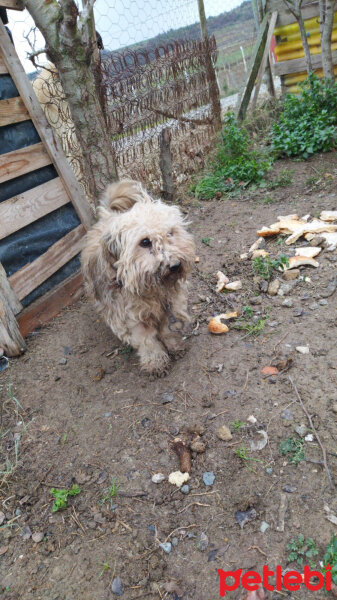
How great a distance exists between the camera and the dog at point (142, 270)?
268 cm

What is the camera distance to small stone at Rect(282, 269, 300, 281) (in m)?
3.72

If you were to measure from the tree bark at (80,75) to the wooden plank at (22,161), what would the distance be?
1.45 feet

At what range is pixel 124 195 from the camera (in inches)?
129

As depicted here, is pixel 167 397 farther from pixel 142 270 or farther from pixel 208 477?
pixel 142 270

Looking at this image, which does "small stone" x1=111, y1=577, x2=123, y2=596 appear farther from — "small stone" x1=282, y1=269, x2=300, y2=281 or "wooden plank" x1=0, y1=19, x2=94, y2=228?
"wooden plank" x1=0, y1=19, x2=94, y2=228

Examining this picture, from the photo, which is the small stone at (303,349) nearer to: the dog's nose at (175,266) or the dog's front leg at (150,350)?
the dog's front leg at (150,350)

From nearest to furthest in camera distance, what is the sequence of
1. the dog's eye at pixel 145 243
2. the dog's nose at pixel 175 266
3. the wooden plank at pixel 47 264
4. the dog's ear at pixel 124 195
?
the dog's nose at pixel 175 266
the dog's eye at pixel 145 243
the dog's ear at pixel 124 195
the wooden plank at pixel 47 264

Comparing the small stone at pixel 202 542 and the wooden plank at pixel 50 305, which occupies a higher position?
the wooden plank at pixel 50 305

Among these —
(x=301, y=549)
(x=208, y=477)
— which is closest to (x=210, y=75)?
(x=208, y=477)

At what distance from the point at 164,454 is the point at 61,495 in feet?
2.14

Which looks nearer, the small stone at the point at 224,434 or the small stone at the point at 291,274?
the small stone at the point at 224,434

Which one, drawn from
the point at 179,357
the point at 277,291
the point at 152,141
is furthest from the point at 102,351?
the point at 152,141

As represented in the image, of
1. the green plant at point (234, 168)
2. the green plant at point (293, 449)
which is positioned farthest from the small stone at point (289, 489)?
the green plant at point (234, 168)

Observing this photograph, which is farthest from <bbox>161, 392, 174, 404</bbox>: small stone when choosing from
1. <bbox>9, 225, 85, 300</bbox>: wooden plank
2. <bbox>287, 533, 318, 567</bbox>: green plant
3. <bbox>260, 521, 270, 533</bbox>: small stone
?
<bbox>9, 225, 85, 300</bbox>: wooden plank
